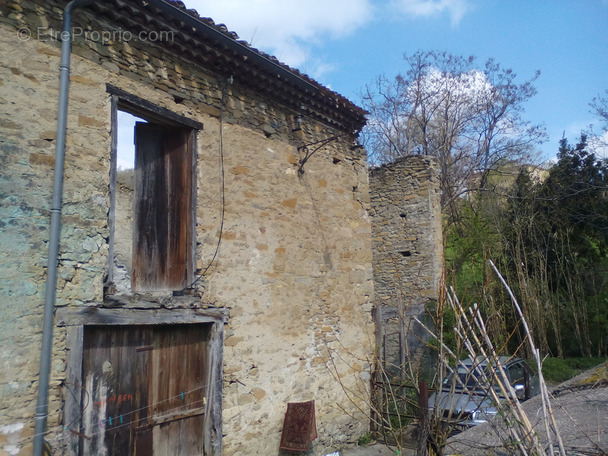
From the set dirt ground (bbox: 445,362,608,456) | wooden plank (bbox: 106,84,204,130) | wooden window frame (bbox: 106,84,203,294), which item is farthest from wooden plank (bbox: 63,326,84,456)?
dirt ground (bbox: 445,362,608,456)

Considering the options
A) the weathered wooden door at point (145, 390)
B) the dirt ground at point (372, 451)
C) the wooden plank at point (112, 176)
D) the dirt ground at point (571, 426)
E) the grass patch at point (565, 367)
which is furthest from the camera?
the grass patch at point (565, 367)

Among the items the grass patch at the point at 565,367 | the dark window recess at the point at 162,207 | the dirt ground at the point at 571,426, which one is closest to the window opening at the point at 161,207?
the dark window recess at the point at 162,207

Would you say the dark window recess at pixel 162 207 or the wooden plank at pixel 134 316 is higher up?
the dark window recess at pixel 162 207

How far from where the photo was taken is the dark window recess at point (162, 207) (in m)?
5.43

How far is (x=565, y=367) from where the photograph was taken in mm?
12305

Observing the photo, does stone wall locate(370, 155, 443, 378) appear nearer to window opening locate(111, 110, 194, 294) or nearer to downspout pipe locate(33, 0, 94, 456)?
window opening locate(111, 110, 194, 294)

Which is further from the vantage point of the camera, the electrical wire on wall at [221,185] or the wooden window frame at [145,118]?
the electrical wire on wall at [221,185]

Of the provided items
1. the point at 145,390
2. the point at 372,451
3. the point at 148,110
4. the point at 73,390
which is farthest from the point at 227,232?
the point at 372,451

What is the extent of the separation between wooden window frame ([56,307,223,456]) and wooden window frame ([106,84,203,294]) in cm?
37

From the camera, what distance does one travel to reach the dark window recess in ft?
17.8

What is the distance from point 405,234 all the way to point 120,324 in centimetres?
908

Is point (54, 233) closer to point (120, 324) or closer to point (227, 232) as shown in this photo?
point (120, 324)

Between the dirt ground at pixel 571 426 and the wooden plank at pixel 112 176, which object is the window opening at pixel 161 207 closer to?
the wooden plank at pixel 112 176

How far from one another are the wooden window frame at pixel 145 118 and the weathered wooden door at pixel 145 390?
0.56 metres
